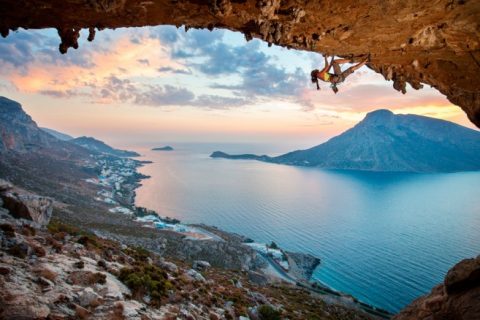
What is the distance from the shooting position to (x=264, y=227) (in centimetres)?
8500

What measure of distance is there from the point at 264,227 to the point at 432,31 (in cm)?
8234

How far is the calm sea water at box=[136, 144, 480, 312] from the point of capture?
175 feet

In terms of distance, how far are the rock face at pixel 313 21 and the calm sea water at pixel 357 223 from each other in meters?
49.6

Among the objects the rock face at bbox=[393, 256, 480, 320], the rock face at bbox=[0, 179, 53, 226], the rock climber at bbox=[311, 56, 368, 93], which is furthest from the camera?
the rock face at bbox=[0, 179, 53, 226]

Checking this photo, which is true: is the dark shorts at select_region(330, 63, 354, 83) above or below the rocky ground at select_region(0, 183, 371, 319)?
above

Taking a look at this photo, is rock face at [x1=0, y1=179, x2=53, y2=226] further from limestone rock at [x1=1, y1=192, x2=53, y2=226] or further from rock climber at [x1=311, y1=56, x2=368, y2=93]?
rock climber at [x1=311, y1=56, x2=368, y2=93]

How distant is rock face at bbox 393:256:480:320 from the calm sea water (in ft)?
139

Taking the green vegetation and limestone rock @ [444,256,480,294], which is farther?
the green vegetation

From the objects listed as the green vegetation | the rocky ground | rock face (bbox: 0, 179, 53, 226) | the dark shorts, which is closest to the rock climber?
the dark shorts

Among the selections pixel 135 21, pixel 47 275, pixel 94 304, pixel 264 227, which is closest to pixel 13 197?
pixel 47 275

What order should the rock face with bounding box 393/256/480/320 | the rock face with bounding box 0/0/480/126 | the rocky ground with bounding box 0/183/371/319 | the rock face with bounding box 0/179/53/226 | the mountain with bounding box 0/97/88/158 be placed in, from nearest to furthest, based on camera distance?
1. the rock face with bounding box 0/0/480/126
2. the rock face with bounding box 393/256/480/320
3. the rocky ground with bounding box 0/183/371/319
4. the rock face with bounding box 0/179/53/226
5. the mountain with bounding box 0/97/88/158

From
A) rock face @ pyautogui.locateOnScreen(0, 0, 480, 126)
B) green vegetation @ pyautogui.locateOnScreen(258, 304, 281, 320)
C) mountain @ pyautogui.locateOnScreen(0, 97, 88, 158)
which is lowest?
green vegetation @ pyautogui.locateOnScreen(258, 304, 281, 320)

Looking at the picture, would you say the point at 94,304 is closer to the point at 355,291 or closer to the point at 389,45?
the point at 389,45

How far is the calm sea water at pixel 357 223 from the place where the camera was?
53344mm
